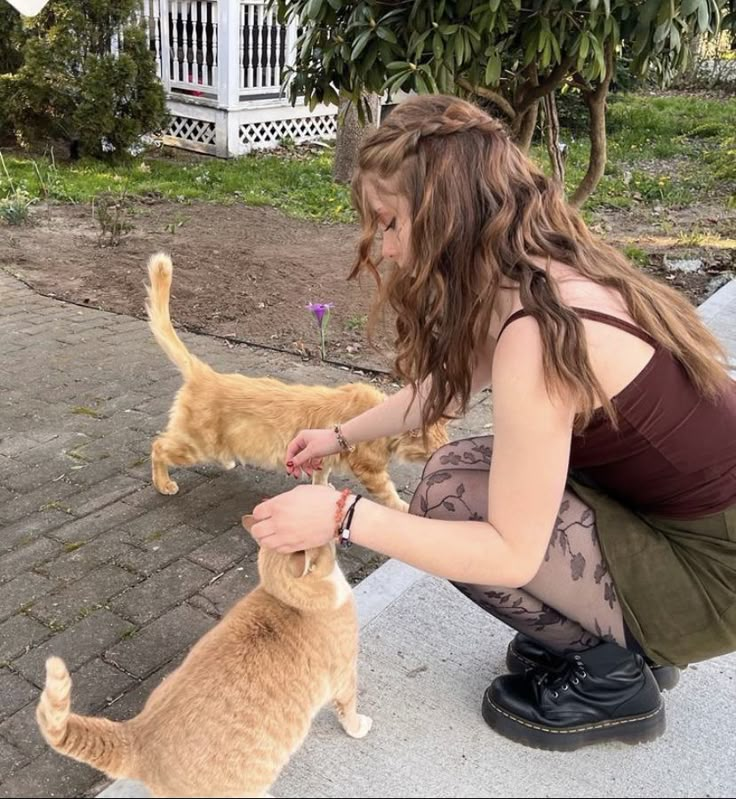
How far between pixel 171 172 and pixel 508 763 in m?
9.57

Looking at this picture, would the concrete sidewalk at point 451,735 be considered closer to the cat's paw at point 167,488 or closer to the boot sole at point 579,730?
the boot sole at point 579,730

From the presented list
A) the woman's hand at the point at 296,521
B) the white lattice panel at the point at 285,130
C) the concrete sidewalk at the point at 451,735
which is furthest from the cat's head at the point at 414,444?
the white lattice panel at the point at 285,130

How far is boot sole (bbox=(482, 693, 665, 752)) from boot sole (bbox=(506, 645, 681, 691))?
15cm

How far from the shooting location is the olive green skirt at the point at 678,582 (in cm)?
191

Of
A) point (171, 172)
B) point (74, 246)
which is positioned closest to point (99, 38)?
point (171, 172)

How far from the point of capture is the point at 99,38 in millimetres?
9945

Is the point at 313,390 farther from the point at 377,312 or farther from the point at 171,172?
the point at 171,172

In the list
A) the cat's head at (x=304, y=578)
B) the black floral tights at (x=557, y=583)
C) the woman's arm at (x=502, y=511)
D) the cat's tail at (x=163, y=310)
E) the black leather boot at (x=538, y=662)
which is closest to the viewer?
the woman's arm at (x=502, y=511)

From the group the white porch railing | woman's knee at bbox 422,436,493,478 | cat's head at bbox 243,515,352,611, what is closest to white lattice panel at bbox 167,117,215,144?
the white porch railing

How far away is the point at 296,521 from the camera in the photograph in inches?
66.1

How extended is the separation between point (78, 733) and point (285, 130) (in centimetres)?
1141

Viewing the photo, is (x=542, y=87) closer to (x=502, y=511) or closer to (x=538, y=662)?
(x=538, y=662)

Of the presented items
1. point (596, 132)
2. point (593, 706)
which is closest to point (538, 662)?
point (593, 706)

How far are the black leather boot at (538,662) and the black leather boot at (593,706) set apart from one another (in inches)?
3.2
